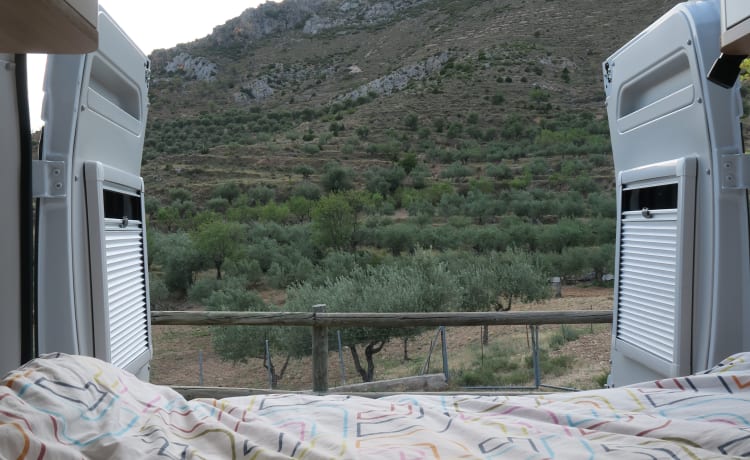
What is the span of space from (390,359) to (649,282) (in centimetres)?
661

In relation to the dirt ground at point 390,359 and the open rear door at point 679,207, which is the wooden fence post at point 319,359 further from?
the dirt ground at point 390,359

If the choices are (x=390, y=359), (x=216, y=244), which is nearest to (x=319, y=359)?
(x=390, y=359)

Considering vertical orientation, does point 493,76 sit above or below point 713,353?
above

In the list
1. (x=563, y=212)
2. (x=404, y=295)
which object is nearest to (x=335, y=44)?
(x=563, y=212)

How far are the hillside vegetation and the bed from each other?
6.17 m

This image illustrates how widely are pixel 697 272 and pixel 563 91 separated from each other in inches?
1078

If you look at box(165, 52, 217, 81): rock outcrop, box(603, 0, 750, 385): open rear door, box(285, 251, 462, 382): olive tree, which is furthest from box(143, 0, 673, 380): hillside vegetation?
box(603, 0, 750, 385): open rear door

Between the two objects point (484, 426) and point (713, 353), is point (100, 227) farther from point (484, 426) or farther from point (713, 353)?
point (713, 353)

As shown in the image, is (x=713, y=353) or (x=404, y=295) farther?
(x=404, y=295)

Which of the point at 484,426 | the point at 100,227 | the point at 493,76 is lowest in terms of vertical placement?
the point at 484,426

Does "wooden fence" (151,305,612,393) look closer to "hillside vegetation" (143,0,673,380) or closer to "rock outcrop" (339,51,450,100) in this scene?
"hillside vegetation" (143,0,673,380)

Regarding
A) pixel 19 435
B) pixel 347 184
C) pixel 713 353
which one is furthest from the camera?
pixel 347 184

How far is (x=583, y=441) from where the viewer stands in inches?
48.7

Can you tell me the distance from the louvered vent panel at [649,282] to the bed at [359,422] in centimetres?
63
